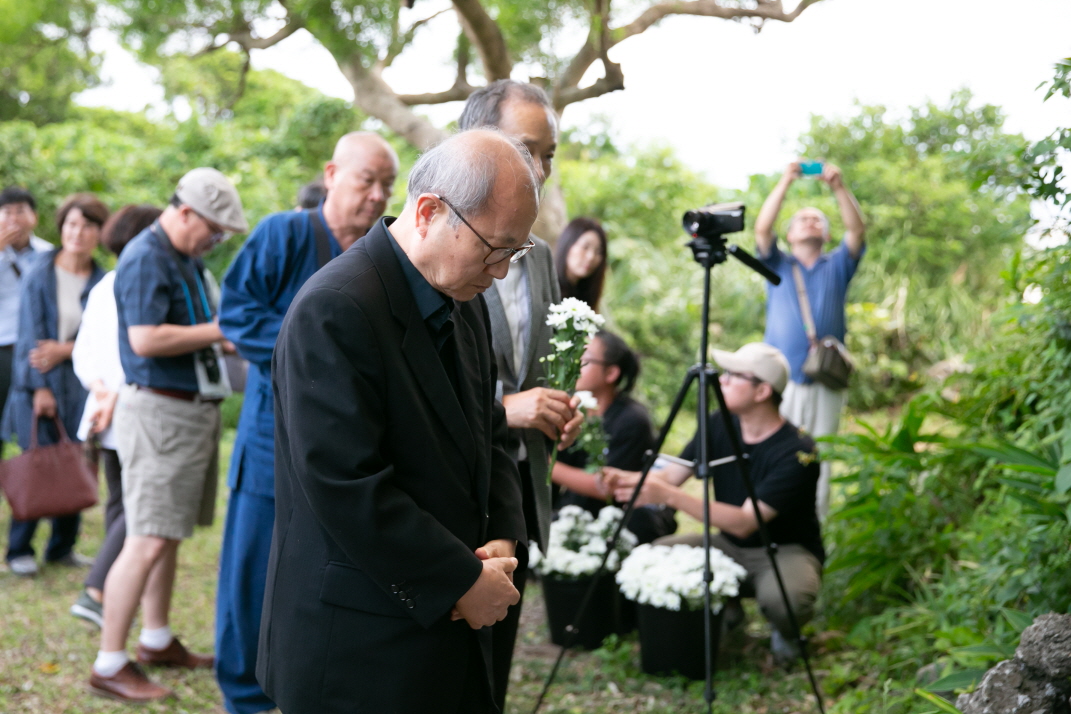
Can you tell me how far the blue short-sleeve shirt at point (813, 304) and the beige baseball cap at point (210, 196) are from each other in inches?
117

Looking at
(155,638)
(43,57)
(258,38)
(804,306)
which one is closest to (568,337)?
(155,638)

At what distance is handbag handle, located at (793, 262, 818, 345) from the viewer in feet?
16.7

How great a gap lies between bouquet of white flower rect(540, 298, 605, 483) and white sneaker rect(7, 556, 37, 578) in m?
3.57

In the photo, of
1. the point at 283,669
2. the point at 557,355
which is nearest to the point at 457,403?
the point at 283,669

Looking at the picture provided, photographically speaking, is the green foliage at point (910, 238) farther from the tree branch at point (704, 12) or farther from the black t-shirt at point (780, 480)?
the black t-shirt at point (780, 480)

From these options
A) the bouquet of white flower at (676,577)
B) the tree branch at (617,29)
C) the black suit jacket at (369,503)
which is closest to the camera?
the black suit jacket at (369,503)

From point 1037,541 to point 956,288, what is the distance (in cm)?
753

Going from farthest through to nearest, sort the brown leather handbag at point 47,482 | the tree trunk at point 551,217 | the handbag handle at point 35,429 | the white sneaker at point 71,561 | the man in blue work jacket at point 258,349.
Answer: the tree trunk at point 551,217 < the white sneaker at point 71,561 < the handbag handle at point 35,429 < the brown leather handbag at point 47,482 < the man in blue work jacket at point 258,349

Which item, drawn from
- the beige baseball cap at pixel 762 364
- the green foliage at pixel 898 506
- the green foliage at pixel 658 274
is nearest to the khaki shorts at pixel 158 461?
the beige baseball cap at pixel 762 364

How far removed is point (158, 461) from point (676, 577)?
1972mm

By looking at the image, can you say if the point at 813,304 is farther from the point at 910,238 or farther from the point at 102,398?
the point at 910,238

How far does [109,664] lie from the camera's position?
3291 mm

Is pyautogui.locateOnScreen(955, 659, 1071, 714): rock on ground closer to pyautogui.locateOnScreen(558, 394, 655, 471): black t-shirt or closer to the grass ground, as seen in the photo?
the grass ground

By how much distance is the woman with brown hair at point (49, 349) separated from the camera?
4.63 meters
